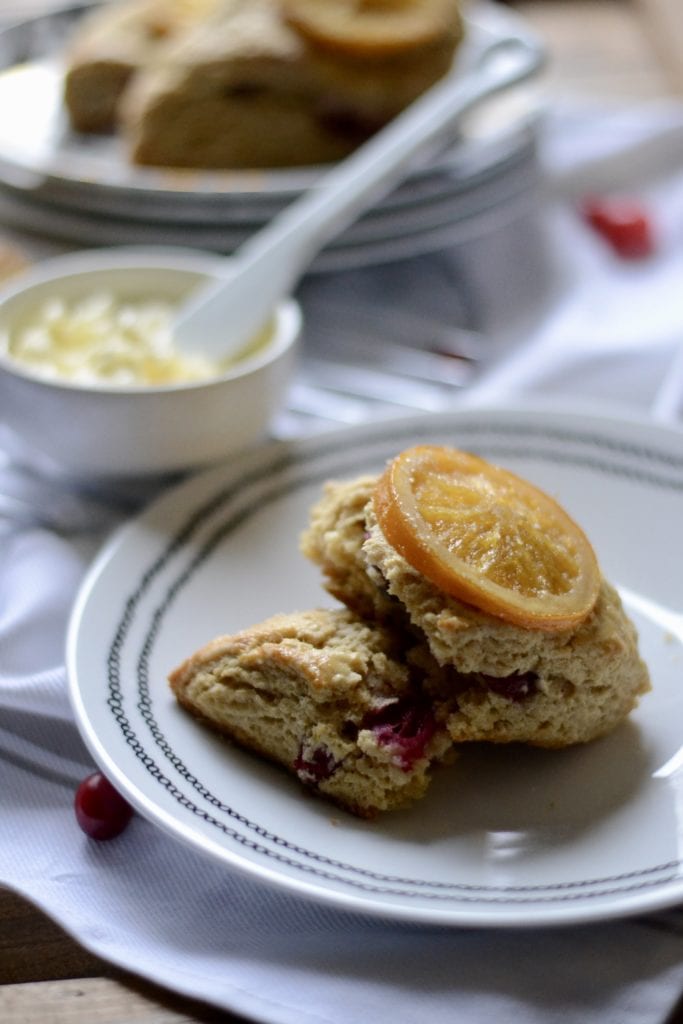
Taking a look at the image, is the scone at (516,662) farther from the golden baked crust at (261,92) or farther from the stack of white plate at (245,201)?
the golden baked crust at (261,92)

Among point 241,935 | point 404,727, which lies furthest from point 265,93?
point 241,935

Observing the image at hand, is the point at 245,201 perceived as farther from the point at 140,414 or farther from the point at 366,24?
the point at 140,414

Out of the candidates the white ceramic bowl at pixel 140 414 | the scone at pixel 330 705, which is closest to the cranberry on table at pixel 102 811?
the scone at pixel 330 705

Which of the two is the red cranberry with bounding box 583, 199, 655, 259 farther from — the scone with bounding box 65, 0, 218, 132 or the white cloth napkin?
the white cloth napkin

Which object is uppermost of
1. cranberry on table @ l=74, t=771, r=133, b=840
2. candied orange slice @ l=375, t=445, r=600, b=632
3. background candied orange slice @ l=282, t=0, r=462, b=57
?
background candied orange slice @ l=282, t=0, r=462, b=57

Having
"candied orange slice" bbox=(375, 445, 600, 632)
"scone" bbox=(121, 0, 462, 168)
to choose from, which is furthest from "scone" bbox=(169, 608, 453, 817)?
"scone" bbox=(121, 0, 462, 168)
